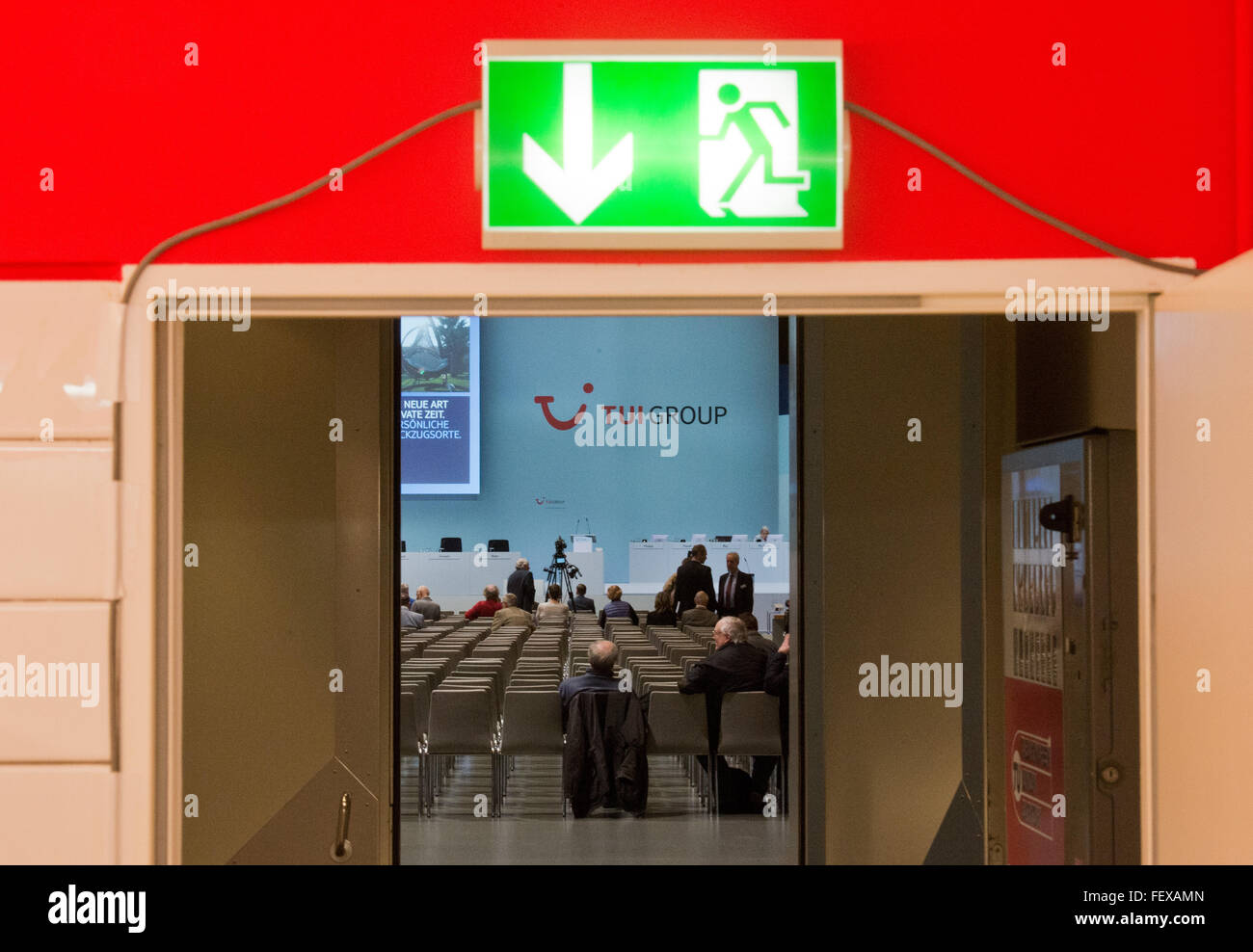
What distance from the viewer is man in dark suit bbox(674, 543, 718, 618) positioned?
1262cm

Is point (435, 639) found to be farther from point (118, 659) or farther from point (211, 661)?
point (118, 659)

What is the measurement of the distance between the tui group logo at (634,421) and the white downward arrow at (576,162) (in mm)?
18465

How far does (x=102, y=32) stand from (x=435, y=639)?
833cm

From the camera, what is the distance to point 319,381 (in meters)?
4.46

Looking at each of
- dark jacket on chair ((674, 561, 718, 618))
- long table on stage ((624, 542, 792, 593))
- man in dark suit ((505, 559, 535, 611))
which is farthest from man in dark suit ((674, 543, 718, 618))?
long table on stage ((624, 542, 792, 593))

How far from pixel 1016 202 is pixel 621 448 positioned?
18.8 metres

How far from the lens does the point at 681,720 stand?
6.79 m

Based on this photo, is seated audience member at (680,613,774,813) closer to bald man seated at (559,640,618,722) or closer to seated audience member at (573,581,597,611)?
bald man seated at (559,640,618,722)

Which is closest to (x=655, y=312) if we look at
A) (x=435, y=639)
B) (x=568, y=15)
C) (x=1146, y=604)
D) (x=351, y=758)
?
(x=568, y=15)

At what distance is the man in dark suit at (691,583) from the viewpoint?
12617 millimetres

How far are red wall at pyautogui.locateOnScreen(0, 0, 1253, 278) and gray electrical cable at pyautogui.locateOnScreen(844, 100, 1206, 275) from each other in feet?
0.08

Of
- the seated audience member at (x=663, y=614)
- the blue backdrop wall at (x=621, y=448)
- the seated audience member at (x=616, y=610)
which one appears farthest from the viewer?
the blue backdrop wall at (x=621, y=448)

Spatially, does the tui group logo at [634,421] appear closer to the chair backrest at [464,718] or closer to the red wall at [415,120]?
the chair backrest at [464,718]

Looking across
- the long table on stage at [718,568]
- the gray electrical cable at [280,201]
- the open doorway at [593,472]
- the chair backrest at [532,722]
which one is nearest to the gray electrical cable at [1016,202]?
the gray electrical cable at [280,201]
